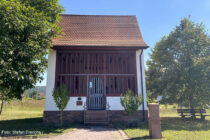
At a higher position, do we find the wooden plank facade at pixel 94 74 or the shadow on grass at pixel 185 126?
the wooden plank facade at pixel 94 74

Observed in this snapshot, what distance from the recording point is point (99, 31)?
1252cm

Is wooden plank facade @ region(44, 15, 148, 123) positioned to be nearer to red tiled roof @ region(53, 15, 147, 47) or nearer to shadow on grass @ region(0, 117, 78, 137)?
red tiled roof @ region(53, 15, 147, 47)

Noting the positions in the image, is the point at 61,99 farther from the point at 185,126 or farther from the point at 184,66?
the point at 184,66

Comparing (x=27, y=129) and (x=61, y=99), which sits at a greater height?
(x=61, y=99)

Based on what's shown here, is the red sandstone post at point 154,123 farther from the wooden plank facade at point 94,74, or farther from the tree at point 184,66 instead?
the tree at point 184,66

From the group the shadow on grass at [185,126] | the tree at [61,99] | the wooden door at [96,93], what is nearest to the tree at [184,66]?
the shadow on grass at [185,126]

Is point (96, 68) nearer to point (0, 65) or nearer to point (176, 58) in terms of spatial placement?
point (0, 65)

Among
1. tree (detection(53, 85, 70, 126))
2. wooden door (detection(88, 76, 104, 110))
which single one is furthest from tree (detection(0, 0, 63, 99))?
wooden door (detection(88, 76, 104, 110))

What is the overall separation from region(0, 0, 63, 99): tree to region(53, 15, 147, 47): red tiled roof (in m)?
2.60

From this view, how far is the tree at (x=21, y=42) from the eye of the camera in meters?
6.20

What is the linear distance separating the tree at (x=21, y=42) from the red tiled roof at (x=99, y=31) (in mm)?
2597

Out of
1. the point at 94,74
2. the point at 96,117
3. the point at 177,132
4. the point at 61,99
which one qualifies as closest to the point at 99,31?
the point at 94,74

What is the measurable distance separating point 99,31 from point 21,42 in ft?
23.0

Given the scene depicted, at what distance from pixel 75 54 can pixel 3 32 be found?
5163 mm
